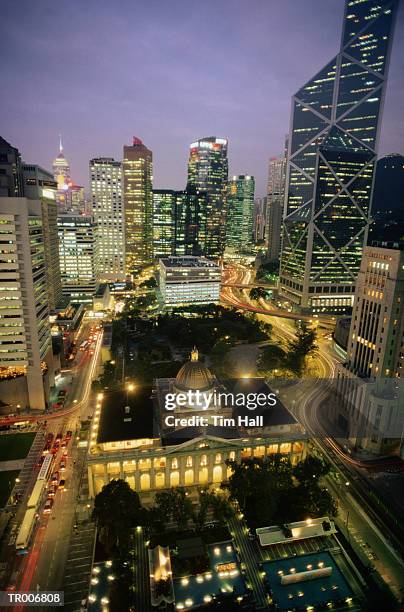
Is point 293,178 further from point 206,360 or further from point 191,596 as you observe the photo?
point 191,596

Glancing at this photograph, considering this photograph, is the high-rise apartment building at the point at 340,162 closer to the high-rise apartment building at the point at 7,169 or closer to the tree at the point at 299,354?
the tree at the point at 299,354

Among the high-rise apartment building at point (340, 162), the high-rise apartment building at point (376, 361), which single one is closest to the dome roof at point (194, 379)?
the high-rise apartment building at point (376, 361)

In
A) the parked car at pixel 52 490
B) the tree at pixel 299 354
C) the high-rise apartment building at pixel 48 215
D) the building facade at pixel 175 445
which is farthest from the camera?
the high-rise apartment building at pixel 48 215

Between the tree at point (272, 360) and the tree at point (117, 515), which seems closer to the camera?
the tree at point (117, 515)

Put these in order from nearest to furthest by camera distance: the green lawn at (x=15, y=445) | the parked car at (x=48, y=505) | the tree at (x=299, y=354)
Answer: the parked car at (x=48, y=505) → the green lawn at (x=15, y=445) → the tree at (x=299, y=354)

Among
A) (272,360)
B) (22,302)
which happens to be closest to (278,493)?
(272,360)

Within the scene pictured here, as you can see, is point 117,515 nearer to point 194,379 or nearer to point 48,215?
point 194,379

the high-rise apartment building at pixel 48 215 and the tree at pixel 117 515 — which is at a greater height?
the high-rise apartment building at pixel 48 215
